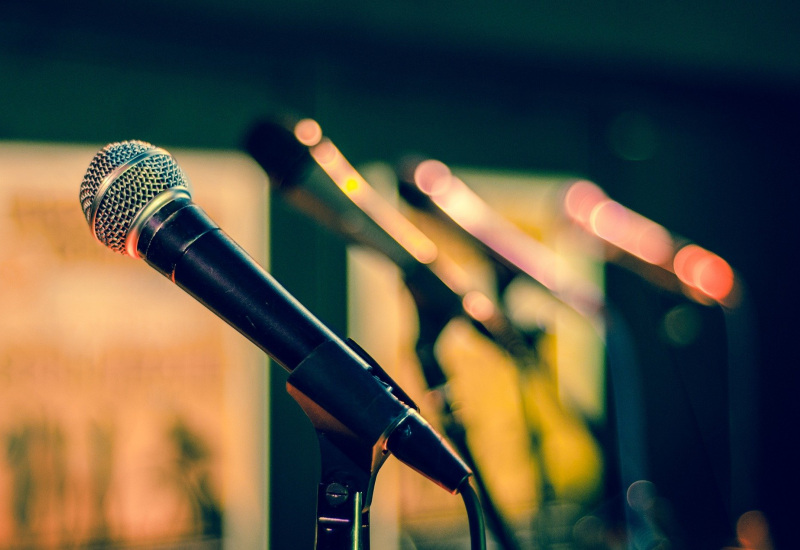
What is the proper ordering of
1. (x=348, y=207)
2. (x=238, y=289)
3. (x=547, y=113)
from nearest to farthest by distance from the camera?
1. (x=238, y=289)
2. (x=348, y=207)
3. (x=547, y=113)

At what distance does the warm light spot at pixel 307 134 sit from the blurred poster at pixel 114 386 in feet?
3.83

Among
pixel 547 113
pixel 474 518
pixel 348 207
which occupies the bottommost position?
pixel 474 518

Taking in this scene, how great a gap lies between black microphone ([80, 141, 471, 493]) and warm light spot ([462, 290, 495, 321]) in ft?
1.19

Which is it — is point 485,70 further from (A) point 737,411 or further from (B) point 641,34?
(A) point 737,411

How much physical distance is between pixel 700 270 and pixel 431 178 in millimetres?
711

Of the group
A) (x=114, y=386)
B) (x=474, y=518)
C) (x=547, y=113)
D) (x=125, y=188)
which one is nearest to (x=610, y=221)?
(x=474, y=518)

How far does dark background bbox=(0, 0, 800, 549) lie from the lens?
1.91m

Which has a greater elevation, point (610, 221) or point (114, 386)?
point (610, 221)

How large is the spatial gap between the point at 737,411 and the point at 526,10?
1.95 meters

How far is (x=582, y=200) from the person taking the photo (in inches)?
59.7

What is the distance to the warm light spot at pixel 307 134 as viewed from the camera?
2.90 ft

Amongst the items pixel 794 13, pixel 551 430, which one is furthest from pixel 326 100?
pixel 794 13

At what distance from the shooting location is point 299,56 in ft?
7.06

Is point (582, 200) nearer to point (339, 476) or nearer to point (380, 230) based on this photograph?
point (380, 230)
